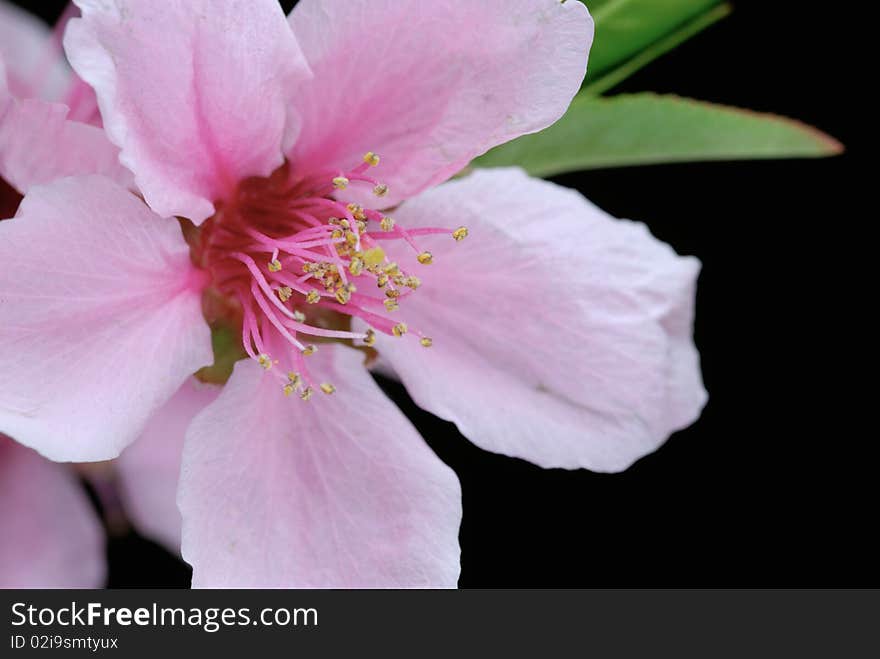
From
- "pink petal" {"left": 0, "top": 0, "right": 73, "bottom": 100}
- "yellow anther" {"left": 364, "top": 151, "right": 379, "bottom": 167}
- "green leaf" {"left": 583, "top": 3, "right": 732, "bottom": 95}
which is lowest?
"pink petal" {"left": 0, "top": 0, "right": 73, "bottom": 100}

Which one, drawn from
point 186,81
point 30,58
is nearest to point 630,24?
point 186,81

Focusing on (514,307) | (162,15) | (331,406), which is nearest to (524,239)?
(514,307)

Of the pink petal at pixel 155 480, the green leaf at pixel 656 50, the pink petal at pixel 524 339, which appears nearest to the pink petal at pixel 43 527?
the pink petal at pixel 155 480

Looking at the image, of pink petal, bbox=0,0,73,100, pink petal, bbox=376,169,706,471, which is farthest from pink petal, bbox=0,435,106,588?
pink petal, bbox=376,169,706,471

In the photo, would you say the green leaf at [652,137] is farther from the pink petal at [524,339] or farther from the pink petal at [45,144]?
the pink petal at [45,144]

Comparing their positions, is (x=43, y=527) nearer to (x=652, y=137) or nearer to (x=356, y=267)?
(x=356, y=267)

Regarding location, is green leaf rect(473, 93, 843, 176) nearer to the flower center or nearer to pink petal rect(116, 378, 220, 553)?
the flower center

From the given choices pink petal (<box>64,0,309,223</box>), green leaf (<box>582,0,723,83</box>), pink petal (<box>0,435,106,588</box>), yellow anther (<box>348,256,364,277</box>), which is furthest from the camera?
pink petal (<box>0,435,106,588</box>)
